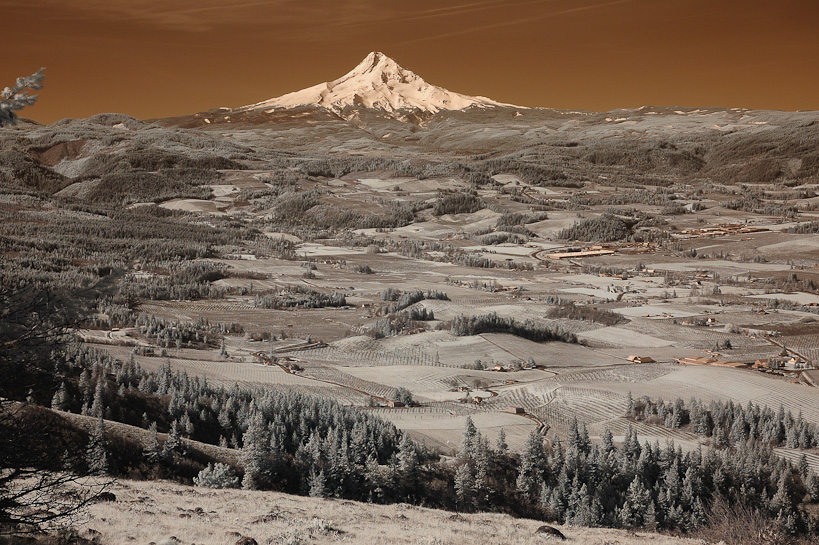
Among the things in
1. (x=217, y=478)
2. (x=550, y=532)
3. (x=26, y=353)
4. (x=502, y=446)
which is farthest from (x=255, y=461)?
(x=26, y=353)

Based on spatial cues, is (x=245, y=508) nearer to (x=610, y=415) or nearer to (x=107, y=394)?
(x=107, y=394)

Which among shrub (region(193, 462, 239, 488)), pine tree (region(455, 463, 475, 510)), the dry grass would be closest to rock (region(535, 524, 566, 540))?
the dry grass

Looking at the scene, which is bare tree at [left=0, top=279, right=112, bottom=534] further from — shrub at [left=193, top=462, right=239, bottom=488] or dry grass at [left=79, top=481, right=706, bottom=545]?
shrub at [left=193, top=462, right=239, bottom=488]

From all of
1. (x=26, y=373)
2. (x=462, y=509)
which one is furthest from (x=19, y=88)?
(x=462, y=509)

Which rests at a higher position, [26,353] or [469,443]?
[26,353]

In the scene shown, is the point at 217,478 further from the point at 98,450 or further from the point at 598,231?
the point at 598,231

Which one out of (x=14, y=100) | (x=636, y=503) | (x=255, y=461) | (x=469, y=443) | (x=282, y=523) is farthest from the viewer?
(x=469, y=443)

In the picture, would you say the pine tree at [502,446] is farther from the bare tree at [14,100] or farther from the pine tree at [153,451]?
the bare tree at [14,100]

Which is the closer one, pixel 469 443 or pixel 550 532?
pixel 550 532

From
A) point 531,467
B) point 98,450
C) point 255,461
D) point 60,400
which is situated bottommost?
point 531,467
